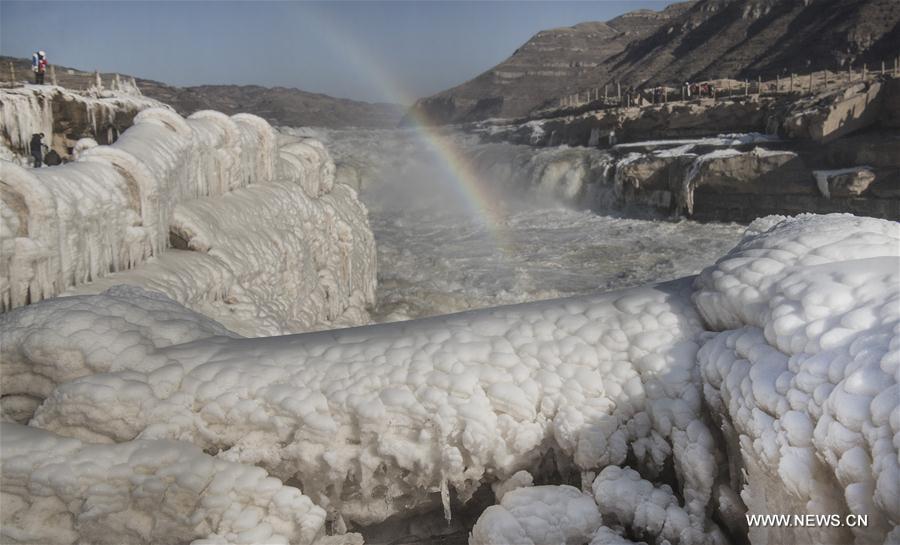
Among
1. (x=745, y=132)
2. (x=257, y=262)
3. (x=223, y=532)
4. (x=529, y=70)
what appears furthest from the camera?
(x=529, y=70)

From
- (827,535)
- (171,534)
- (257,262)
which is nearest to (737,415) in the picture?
(827,535)

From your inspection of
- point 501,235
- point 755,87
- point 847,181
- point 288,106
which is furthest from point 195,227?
point 288,106

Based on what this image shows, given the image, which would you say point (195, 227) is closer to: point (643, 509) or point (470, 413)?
point (470, 413)

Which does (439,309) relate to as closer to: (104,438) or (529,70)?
(104,438)

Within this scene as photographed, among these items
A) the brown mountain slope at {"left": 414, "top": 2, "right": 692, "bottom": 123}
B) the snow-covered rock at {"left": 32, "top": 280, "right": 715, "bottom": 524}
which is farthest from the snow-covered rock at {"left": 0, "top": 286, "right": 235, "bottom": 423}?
the brown mountain slope at {"left": 414, "top": 2, "right": 692, "bottom": 123}

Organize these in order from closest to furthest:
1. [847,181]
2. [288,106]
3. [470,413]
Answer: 1. [470,413]
2. [847,181]
3. [288,106]

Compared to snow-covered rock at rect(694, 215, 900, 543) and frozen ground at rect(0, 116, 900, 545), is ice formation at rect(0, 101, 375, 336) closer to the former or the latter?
frozen ground at rect(0, 116, 900, 545)
